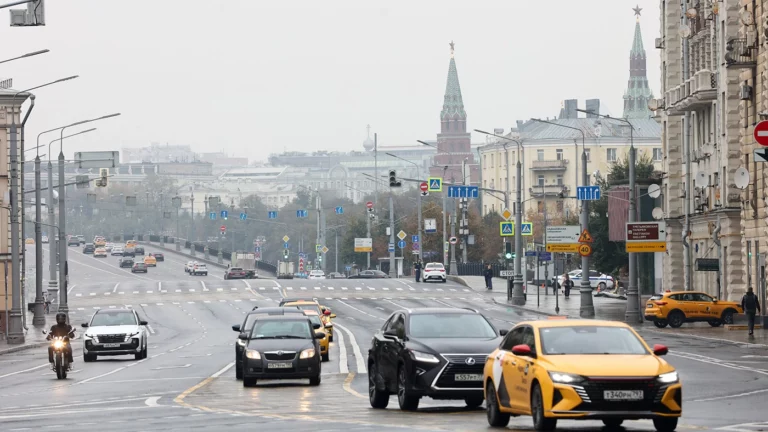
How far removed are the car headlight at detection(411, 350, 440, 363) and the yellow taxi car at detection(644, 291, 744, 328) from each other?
35.9 m

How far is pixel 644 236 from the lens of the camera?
198ft

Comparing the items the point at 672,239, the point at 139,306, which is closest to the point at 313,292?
the point at 139,306

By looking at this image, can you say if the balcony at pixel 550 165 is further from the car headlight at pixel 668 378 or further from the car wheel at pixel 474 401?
the car headlight at pixel 668 378

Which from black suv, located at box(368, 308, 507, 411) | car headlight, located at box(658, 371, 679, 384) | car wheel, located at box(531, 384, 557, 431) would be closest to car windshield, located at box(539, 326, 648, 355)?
car wheel, located at box(531, 384, 557, 431)

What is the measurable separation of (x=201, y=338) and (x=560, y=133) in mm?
123524

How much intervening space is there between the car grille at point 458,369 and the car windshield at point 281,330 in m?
8.62

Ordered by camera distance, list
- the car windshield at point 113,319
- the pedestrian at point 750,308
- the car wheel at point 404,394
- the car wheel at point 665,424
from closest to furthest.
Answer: the car wheel at point 665,424 → the car wheel at point 404,394 → the car windshield at point 113,319 → the pedestrian at point 750,308

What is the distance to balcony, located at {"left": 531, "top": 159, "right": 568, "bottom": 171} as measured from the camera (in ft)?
572

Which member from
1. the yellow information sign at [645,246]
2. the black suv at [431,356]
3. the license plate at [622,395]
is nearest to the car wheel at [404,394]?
the black suv at [431,356]

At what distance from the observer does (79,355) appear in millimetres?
49125

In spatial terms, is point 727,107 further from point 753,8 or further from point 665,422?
point 665,422

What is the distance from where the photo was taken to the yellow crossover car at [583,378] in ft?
56.0

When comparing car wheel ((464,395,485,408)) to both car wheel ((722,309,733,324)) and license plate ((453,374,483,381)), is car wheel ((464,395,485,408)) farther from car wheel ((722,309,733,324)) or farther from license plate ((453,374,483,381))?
car wheel ((722,309,733,324))

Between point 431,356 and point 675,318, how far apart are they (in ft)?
119
